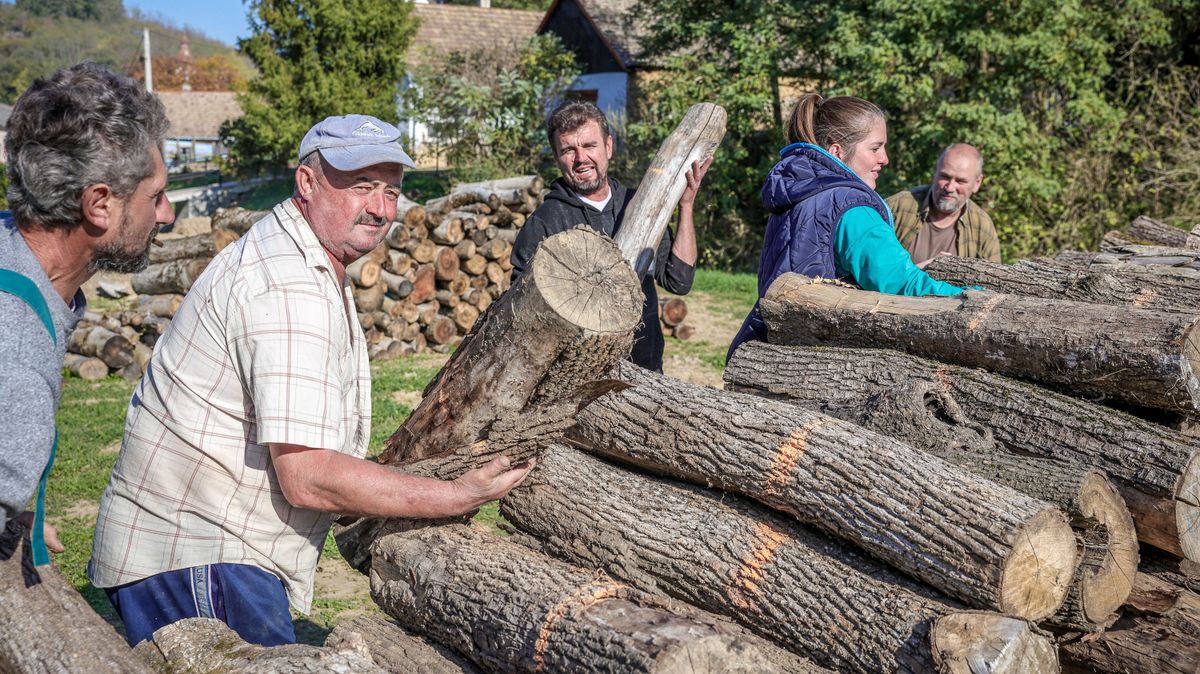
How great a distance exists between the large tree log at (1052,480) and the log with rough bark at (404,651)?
61.3 inches

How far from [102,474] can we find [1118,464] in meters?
5.79

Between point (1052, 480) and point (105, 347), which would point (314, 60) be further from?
point (1052, 480)

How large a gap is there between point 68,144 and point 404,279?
23.6 feet

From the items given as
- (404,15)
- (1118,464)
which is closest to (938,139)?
(1118,464)

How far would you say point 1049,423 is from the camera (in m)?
3.04

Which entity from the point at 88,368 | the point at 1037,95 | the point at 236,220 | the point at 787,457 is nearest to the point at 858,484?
the point at 787,457

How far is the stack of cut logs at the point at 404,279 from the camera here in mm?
8750

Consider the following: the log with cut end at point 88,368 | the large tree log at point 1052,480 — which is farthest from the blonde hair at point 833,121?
the log with cut end at point 88,368

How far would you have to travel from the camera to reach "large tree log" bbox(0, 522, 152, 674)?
6.50ft

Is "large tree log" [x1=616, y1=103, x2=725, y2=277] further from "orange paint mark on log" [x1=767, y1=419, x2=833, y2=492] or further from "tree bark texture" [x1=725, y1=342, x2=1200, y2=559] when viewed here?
"orange paint mark on log" [x1=767, y1=419, x2=833, y2=492]

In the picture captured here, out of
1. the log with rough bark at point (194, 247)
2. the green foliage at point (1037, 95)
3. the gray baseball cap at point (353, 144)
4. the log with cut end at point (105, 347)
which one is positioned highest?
the green foliage at point (1037, 95)

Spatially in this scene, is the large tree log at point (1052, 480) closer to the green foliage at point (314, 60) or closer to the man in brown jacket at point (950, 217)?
the man in brown jacket at point (950, 217)

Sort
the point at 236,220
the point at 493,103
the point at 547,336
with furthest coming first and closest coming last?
A: the point at 493,103, the point at 236,220, the point at 547,336

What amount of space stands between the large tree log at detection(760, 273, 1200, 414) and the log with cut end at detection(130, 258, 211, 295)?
6.82 metres
